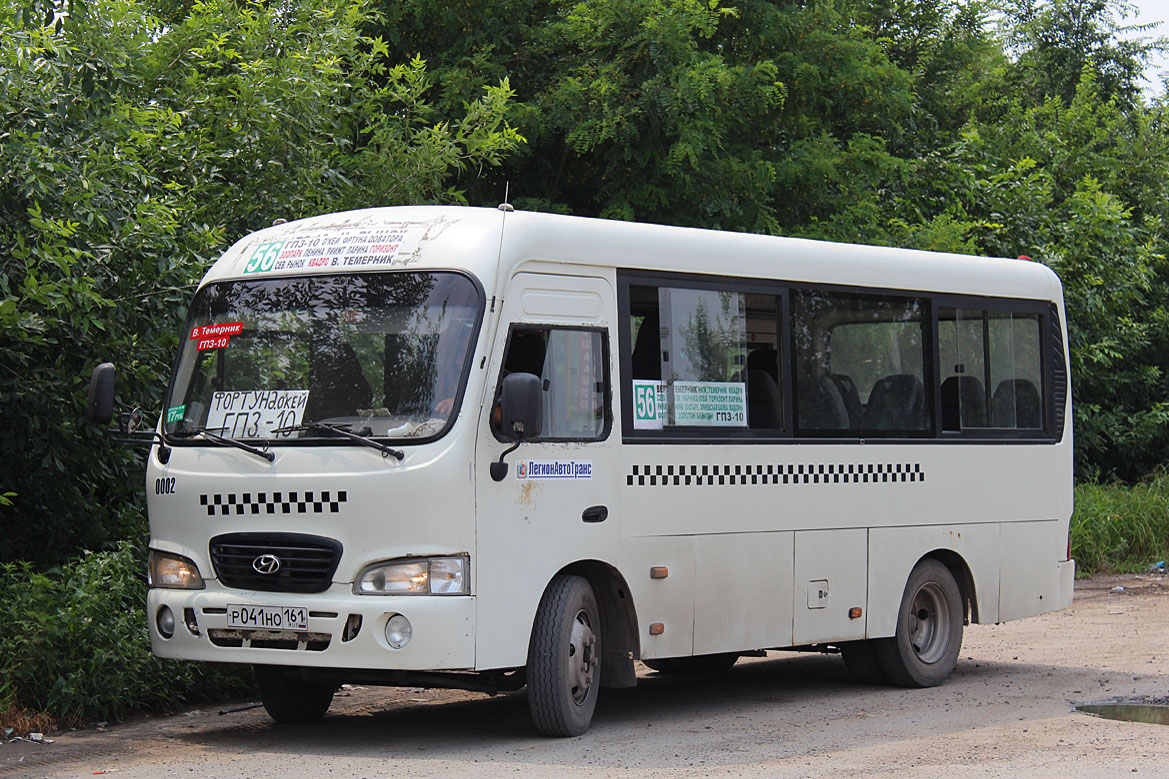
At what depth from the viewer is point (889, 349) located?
11.9m

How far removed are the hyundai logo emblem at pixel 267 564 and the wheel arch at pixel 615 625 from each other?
1861 mm

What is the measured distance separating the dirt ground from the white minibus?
40 centimetres

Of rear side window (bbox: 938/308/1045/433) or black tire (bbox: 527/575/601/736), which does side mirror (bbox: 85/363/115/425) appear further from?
rear side window (bbox: 938/308/1045/433)

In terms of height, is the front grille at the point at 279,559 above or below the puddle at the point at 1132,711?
above

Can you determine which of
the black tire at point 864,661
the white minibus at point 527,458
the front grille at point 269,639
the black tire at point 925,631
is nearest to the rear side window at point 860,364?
the white minibus at point 527,458

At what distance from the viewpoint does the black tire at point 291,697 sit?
32.1 ft

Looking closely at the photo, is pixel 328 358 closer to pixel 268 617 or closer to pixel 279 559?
pixel 279 559

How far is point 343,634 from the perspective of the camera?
27.8 feet

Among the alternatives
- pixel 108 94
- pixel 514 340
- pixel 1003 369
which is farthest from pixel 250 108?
pixel 1003 369

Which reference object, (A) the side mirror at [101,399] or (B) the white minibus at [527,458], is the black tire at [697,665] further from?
(A) the side mirror at [101,399]

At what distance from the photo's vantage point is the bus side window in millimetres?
9125

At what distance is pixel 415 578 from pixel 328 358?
1371mm

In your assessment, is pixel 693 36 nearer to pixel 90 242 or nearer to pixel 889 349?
Result: pixel 889 349

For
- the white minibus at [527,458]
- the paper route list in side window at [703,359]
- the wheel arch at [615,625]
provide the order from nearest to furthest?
1. the white minibus at [527,458]
2. the wheel arch at [615,625]
3. the paper route list in side window at [703,359]
